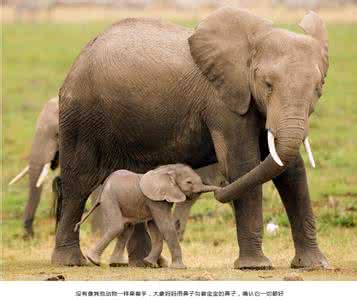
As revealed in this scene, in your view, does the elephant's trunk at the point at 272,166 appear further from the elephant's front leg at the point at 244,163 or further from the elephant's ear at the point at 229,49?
the elephant's ear at the point at 229,49

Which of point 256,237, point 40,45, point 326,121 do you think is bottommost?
point 40,45

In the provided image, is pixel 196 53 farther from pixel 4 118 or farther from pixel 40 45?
pixel 40 45

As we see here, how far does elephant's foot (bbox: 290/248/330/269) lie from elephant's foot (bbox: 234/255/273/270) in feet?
1.62

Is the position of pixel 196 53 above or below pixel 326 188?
above

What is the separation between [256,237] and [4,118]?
14.2 meters

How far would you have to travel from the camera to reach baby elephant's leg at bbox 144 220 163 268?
12.0m

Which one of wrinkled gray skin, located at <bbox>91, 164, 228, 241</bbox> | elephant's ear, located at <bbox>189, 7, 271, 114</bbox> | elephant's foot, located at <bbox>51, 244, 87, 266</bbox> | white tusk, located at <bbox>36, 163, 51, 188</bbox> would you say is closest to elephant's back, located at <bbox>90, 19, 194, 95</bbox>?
elephant's ear, located at <bbox>189, 7, 271, 114</bbox>

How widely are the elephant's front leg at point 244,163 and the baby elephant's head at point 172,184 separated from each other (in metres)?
0.25

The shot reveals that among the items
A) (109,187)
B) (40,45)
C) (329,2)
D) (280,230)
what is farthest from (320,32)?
(329,2)

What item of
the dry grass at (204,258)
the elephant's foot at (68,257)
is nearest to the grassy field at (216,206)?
the dry grass at (204,258)

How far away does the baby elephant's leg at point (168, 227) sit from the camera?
1160 centimetres

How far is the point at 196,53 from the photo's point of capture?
11812mm

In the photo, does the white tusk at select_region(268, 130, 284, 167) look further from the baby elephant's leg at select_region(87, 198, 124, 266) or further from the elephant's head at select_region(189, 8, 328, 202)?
the baby elephant's leg at select_region(87, 198, 124, 266)

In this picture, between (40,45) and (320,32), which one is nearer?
(320,32)
